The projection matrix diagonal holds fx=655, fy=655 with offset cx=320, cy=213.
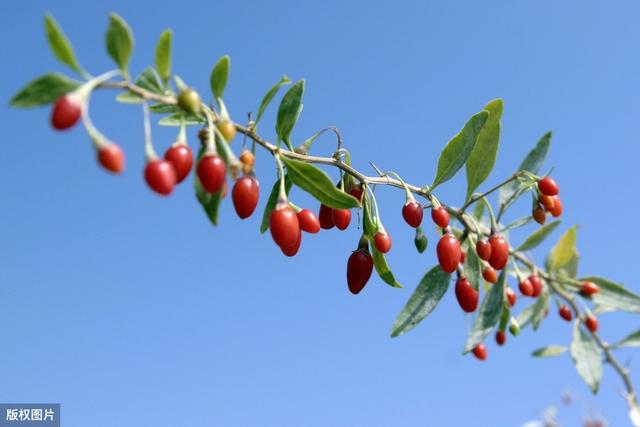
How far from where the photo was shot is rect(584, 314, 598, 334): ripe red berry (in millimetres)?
3814

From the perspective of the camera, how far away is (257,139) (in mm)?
1993

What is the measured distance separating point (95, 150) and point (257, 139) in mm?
652

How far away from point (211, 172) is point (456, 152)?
1.23m

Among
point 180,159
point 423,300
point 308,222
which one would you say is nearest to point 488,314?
point 423,300

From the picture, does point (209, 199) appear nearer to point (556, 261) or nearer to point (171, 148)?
point (171, 148)

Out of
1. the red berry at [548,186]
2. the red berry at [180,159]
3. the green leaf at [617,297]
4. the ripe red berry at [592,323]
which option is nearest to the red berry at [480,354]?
the ripe red berry at [592,323]

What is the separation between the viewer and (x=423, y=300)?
2906 mm

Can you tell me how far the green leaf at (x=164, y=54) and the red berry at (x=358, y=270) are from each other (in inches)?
40.4

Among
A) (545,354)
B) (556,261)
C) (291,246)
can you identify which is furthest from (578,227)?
(291,246)

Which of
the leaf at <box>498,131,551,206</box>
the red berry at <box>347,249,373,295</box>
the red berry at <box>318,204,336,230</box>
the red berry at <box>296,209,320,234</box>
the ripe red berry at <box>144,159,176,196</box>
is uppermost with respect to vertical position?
the leaf at <box>498,131,551,206</box>

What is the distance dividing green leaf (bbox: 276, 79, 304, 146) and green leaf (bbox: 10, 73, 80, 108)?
801 mm

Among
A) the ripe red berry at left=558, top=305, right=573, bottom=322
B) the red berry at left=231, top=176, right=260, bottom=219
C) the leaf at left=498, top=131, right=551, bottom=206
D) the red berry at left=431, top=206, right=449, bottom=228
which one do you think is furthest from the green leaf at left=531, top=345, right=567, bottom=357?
the red berry at left=231, top=176, right=260, bottom=219

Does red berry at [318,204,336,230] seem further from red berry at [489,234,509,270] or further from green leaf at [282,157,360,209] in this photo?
red berry at [489,234,509,270]

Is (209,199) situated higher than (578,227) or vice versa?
(578,227)
